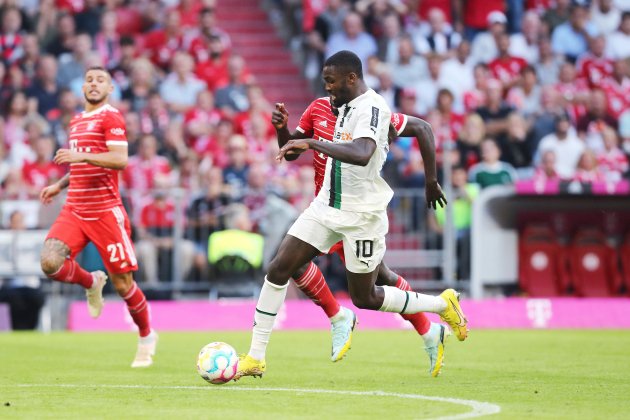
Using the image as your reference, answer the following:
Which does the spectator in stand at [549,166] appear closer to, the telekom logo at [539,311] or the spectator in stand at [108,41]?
the telekom logo at [539,311]

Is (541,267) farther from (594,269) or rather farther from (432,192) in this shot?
(432,192)

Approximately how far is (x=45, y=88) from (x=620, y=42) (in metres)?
10.3

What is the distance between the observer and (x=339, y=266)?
768 inches

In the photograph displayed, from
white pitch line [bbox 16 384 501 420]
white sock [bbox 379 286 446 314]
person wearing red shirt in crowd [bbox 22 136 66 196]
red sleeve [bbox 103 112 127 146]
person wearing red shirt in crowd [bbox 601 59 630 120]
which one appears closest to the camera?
white pitch line [bbox 16 384 501 420]

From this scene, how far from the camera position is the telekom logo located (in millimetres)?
18844

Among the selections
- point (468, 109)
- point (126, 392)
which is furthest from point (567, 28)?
point (126, 392)

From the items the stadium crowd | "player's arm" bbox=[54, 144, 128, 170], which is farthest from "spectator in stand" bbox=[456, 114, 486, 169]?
"player's arm" bbox=[54, 144, 128, 170]

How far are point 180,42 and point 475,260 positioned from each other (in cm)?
731

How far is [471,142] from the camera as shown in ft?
70.5

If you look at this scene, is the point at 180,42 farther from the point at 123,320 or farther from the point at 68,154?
the point at 68,154

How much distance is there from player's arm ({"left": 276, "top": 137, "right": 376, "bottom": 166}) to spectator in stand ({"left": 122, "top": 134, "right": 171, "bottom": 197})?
10.9 meters

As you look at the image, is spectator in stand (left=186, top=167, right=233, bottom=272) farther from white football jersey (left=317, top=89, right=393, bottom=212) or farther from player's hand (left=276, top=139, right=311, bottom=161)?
player's hand (left=276, top=139, right=311, bottom=161)

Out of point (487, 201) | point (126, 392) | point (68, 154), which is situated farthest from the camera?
point (487, 201)

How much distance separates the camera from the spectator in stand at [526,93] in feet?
77.6
